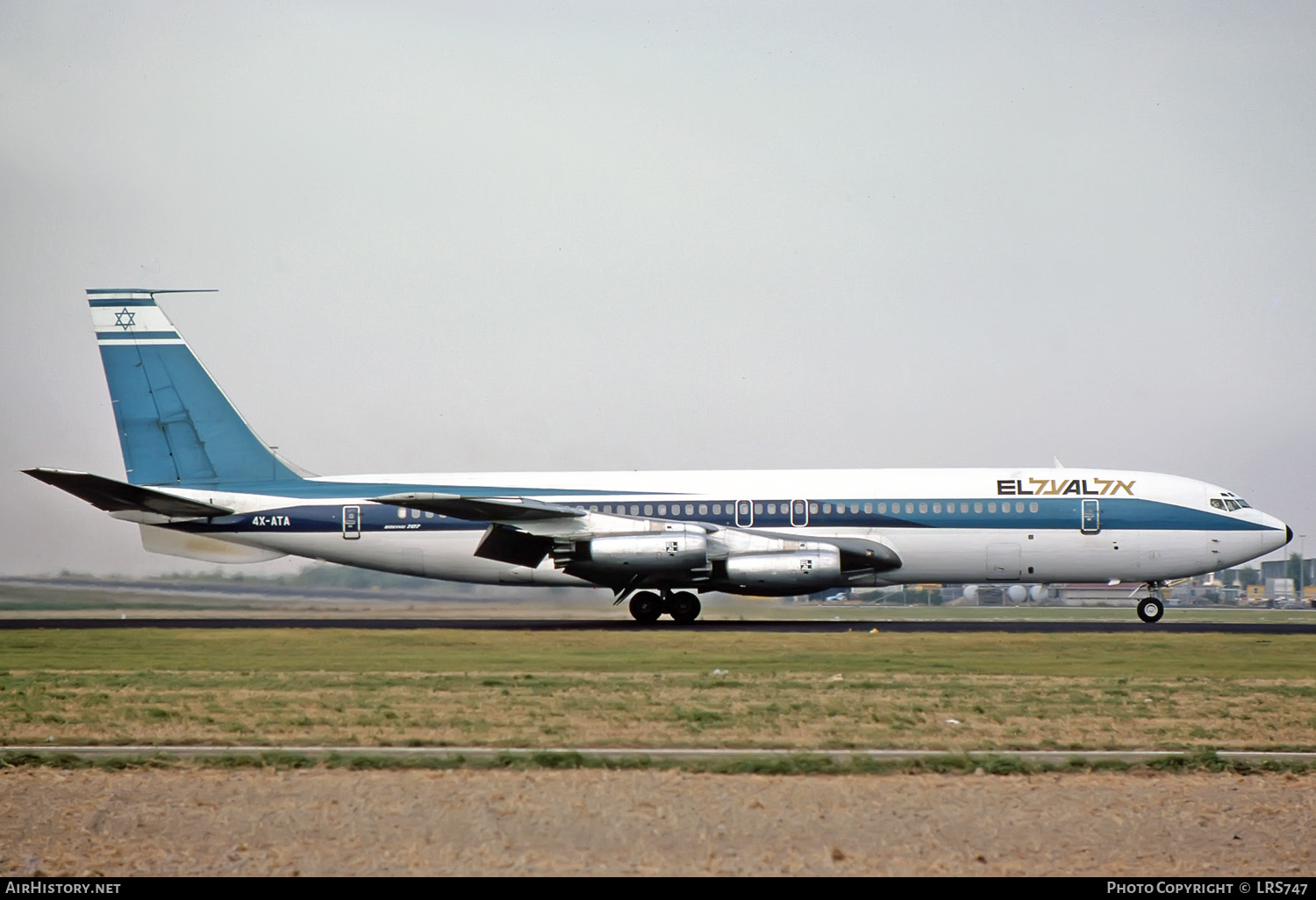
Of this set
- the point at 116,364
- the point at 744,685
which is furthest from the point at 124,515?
the point at 744,685

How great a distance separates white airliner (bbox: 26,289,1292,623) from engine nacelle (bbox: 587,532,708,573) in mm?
44

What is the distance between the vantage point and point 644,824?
31.0ft

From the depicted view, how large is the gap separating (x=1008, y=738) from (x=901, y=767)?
7.22 ft

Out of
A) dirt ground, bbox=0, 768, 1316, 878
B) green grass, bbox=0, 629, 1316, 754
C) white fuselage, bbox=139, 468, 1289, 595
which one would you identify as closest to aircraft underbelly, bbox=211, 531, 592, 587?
white fuselage, bbox=139, 468, 1289, 595

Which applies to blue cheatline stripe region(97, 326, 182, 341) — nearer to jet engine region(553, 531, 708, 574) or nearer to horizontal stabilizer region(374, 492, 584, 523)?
horizontal stabilizer region(374, 492, 584, 523)

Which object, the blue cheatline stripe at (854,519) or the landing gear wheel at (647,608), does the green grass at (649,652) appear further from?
the blue cheatline stripe at (854,519)

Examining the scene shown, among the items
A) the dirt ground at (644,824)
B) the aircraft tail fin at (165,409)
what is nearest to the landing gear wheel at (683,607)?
the aircraft tail fin at (165,409)

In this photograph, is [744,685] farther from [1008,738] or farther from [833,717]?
[1008,738]

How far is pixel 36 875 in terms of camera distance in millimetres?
8383

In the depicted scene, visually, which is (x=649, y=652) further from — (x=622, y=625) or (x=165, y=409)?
(x=165, y=409)

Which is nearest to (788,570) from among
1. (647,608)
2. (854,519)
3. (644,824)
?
(854,519)

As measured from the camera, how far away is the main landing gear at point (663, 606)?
34062mm

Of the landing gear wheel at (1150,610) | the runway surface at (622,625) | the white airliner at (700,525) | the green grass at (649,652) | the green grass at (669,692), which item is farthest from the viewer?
the landing gear wheel at (1150,610)

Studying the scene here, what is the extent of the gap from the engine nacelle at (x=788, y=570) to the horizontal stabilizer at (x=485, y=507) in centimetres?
440
